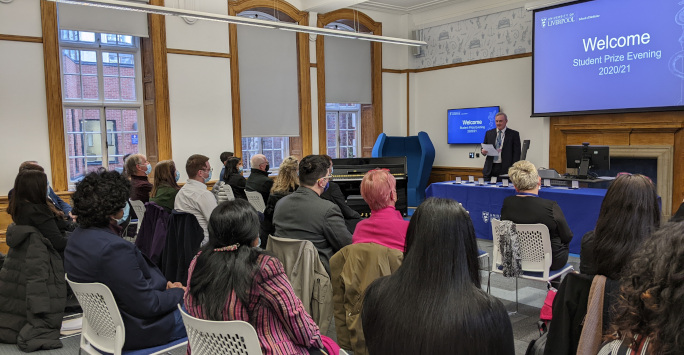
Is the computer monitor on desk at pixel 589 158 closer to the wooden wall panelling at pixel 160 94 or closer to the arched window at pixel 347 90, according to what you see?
the arched window at pixel 347 90

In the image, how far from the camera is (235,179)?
575 cm

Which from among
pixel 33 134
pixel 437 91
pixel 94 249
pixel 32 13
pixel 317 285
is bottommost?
pixel 317 285

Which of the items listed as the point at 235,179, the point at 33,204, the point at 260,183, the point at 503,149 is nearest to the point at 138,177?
the point at 235,179

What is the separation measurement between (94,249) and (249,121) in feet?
20.9

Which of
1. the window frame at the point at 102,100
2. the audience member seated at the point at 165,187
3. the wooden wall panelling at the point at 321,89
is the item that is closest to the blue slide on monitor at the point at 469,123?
the wooden wall panelling at the point at 321,89

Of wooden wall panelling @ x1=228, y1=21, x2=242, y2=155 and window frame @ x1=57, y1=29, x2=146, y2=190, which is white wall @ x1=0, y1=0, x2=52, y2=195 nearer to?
window frame @ x1=57, y1=29, x2=146, y2=190

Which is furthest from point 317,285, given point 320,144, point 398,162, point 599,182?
point 320,144

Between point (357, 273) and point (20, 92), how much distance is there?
607 cm

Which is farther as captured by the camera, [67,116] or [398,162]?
[67,116]

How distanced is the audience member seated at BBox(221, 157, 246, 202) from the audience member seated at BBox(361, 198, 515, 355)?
4.23 meters

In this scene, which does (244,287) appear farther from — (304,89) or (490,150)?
(304,89)

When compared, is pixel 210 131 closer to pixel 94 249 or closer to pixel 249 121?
pixel 249 121

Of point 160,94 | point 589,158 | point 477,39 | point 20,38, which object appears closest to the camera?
point 589,158

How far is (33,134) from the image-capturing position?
Answer: 666 centimetres
